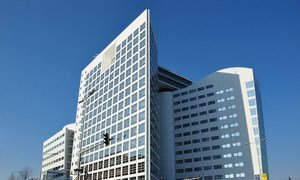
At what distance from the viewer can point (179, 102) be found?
422 ft

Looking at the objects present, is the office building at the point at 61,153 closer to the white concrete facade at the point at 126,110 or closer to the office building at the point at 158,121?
the white concrete facade at the point at 126,110

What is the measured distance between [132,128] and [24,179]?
72.9 metres

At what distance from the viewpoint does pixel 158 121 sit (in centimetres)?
11469

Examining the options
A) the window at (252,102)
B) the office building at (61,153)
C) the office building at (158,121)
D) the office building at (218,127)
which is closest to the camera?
the office building at (158,121)

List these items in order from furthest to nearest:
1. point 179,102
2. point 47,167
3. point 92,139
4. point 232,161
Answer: point 47,167 → point 179,102 → point 92,139 → point 232,161

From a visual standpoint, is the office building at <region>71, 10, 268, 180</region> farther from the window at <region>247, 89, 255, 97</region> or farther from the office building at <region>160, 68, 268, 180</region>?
the window at <region>247, 89, 255, 97</region>

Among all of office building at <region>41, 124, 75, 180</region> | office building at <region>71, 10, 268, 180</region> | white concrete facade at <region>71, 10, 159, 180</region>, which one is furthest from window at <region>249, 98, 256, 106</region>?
office building at <region>41, 124, 75, 180</region>

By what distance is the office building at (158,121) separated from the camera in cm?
9594

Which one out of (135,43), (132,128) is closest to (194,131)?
(132,128)

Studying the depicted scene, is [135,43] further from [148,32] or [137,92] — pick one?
[137,92]

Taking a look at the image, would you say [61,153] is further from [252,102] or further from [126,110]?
[252,102]

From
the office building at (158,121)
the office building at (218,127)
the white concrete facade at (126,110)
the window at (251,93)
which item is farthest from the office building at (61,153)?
the window at (251,93)

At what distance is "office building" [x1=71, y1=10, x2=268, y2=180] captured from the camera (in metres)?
95.9

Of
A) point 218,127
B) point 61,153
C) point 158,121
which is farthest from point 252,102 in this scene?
point 61,153
